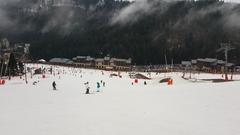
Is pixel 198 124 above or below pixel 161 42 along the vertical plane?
below

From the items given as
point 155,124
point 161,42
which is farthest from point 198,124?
point 161,42

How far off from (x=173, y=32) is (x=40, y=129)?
17668 cm

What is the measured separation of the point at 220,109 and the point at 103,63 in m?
126

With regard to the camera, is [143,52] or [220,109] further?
[143,52]

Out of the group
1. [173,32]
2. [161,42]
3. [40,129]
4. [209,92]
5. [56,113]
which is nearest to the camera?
[40,129]

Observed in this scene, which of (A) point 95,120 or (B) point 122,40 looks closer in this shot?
(A) point 95,120

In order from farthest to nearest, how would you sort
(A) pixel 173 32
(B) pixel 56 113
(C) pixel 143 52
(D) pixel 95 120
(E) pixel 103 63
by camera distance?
(A) pixel 173 32 → (C) pixel 143 52 → (E) pixel 103 63 → (B) pixel 56 113 → (D) pixel 95 120

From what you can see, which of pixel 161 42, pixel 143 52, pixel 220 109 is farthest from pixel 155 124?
pixel 161 42

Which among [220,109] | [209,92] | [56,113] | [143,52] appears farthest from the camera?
[143,52]

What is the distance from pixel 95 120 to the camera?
1680 centimetres

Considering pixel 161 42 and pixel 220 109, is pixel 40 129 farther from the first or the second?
pixel 161 42

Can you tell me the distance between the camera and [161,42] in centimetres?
17638

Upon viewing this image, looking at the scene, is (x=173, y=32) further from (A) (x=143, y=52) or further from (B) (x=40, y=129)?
(B) (x=40, y=129)

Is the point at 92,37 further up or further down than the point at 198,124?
further up
